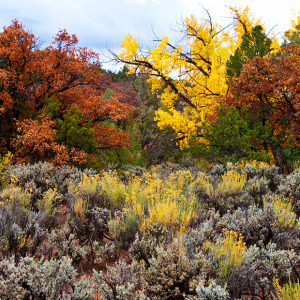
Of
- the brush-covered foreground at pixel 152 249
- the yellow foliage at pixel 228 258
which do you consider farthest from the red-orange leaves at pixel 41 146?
the yellow foliage at pixel 228 258

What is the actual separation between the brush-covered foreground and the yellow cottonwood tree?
6.52 m

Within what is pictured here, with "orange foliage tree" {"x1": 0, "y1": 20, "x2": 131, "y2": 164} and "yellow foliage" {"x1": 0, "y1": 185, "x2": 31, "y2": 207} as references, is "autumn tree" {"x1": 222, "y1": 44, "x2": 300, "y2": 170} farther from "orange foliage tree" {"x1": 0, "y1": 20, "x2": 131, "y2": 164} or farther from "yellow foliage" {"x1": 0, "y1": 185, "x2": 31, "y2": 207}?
"yellow foliage" {"x1": 0, "y1": 185, "x2": 31, "y2": 207}

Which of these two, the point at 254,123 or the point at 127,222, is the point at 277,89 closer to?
the point at 254,123

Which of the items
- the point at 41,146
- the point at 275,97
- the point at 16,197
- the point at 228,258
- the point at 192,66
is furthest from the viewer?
the point at 192,66

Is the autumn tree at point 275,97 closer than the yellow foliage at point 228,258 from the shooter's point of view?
No

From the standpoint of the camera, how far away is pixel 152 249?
9.04ft

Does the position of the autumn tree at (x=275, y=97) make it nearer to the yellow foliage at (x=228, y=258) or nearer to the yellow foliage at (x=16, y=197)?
the yellow foliage at (x=228, y=258)

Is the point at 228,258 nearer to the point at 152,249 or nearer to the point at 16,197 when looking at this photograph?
the point at 152,249

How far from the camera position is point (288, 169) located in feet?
24.7

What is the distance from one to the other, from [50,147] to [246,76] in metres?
6.78

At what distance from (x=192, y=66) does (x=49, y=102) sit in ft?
25.3

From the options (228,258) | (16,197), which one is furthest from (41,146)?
(228,258)

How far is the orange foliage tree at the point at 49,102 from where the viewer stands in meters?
7.75

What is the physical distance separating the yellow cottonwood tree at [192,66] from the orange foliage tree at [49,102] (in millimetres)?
2290
